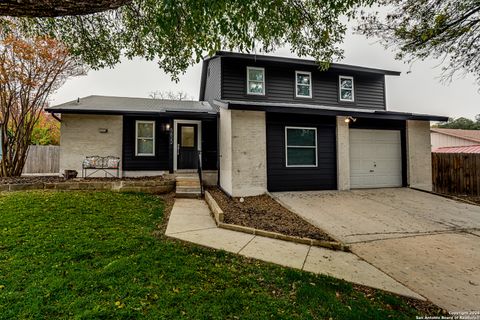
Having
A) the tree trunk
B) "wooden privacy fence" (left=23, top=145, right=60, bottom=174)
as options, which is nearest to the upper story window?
the tree trunk

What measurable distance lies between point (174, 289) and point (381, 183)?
9.67m

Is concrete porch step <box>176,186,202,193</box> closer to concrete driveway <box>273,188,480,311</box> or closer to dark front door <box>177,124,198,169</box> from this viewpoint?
dark front door <box>177,124,198,169</box>

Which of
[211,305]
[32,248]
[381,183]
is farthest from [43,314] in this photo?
[381,183]

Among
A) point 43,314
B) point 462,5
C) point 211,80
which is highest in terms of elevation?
point 211,80


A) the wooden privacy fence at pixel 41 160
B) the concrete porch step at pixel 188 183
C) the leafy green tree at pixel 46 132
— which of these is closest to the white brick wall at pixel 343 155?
the concrete porch step at pixel 188 183

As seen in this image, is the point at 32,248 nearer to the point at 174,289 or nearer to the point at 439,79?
the point at 174,289

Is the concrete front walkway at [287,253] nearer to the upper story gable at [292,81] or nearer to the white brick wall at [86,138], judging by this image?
the upper story gable at [292,81]

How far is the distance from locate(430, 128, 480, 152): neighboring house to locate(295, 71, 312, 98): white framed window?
62.2 ft

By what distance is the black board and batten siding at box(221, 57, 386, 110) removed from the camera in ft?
32.7

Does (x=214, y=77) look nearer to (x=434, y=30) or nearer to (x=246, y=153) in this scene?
(x=246, y=153)

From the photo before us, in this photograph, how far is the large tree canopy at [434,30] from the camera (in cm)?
477

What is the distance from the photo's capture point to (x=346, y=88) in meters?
11.6

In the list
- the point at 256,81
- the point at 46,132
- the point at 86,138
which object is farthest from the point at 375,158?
the point at 46,132

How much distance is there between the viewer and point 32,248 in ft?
11.0
